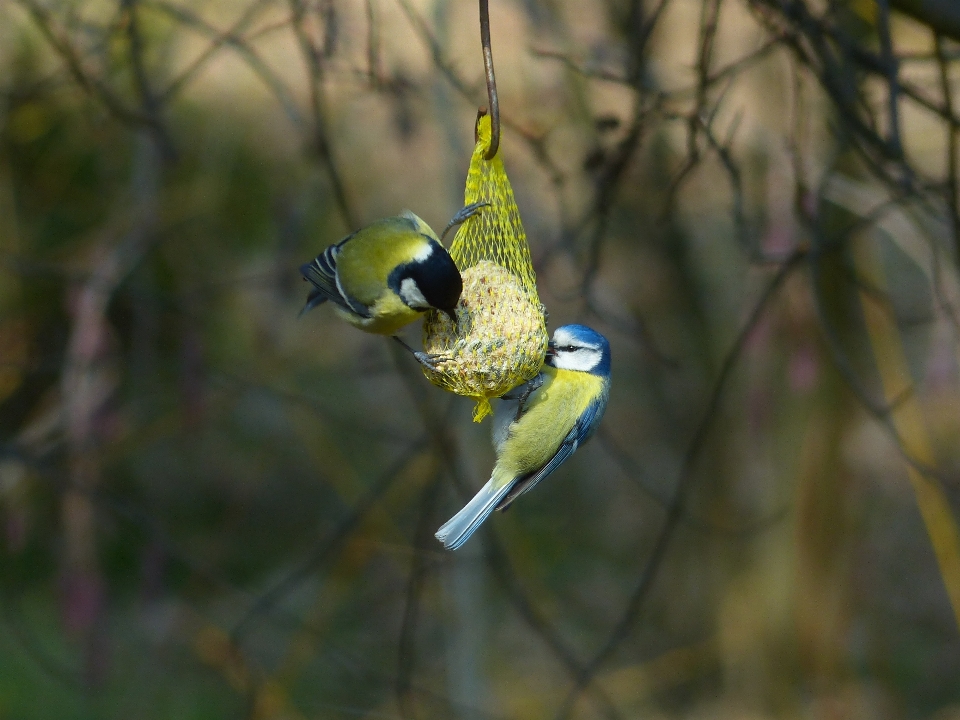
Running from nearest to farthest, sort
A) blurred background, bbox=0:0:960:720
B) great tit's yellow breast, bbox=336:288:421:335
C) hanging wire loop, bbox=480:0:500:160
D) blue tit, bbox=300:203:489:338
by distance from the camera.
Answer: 1. hanging wire loop, bbox=480:0:500:160
2. blue tit, bbox=300:203:489:338
3. great tit's yellow breast, bbox=336:288:421:335
4. blurred background, bbox=0:0:960:720

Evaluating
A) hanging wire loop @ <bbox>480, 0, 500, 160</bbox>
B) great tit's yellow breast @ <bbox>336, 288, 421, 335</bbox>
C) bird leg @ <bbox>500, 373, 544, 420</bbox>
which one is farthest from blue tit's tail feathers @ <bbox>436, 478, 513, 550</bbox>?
hanging wire loop @ <bbox>480, 0, 500, 160</bbox>

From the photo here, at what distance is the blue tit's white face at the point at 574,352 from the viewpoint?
2166 mm

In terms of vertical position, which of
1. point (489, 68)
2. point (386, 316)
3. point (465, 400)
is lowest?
point (465, 400)

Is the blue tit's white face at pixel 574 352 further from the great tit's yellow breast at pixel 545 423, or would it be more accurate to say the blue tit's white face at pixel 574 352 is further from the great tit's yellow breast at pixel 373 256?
the great tit's yellow breast at pixel 373 256

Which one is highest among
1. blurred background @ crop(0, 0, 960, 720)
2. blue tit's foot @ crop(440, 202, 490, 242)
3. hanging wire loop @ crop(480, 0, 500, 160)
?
hanging wire loop @ crop(480, 0, 500, 160)

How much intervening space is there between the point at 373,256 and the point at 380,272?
7 centimetres

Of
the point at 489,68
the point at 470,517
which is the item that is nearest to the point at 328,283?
the point at 470,517

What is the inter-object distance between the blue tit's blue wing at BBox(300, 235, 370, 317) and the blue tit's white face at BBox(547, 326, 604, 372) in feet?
1.58

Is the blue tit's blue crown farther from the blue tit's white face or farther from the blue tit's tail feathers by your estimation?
the blue tit's tail feathers

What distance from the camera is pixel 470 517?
77.8 inches

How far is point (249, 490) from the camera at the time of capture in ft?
18.6

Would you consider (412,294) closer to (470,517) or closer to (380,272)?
(380,272)

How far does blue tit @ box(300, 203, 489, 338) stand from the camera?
6.11 feet

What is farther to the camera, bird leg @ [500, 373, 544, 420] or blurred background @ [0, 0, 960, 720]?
blurred background @ [0, 0, 960, 720]
